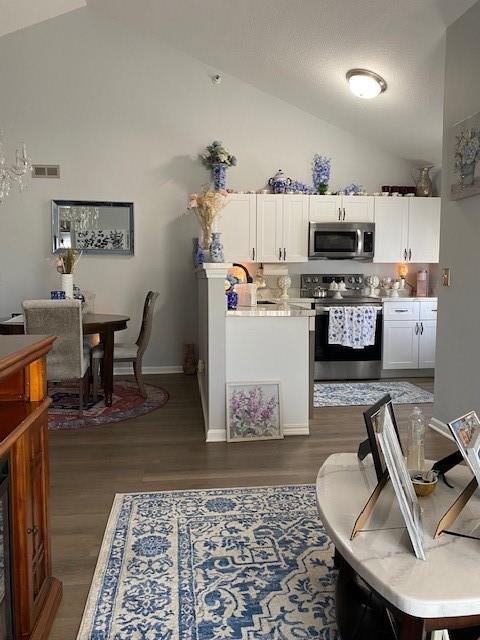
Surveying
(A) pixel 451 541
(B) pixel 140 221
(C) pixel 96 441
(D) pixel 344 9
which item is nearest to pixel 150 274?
(B) pixel 140 221

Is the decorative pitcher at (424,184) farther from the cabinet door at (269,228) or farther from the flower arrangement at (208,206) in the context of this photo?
the flower arrangement at (208,206)

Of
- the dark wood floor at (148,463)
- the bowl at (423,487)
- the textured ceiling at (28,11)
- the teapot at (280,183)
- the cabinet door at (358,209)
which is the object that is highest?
the textured ceiling at (28,11)

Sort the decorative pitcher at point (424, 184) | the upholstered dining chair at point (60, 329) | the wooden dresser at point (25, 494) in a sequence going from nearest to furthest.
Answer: the wooden dresser at point (25, 494)
the upholstered dining chair at point (60, 329)
the decorative pitcher at point (424, 184)

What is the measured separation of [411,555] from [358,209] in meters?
4.99

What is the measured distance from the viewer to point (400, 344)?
5656 millimetres

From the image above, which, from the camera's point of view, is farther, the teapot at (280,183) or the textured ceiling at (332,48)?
the teapot at (280,183)

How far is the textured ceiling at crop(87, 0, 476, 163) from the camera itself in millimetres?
3699

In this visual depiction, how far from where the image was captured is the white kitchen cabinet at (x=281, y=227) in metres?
5.69

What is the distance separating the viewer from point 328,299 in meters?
5.63

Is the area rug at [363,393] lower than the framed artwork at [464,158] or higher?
lower

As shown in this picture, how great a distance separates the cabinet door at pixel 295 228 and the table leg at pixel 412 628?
4.85 m

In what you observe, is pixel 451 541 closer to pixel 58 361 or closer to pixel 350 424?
pixel 350 424

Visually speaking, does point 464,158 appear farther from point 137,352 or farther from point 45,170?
point 45,170

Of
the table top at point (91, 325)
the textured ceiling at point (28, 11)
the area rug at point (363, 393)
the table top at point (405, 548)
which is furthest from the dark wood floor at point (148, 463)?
the textured ceiling at point (28, 11)
